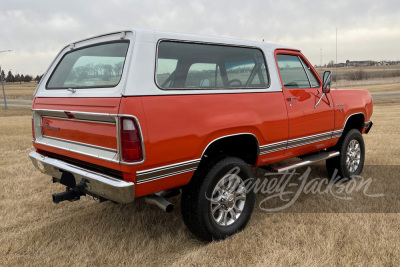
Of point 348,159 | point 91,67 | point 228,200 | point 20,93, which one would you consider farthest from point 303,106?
point 20,93

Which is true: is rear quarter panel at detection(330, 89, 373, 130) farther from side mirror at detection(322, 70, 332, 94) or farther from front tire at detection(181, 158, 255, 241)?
front tire at detection(181, 158, 255, 241)

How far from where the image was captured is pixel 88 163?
2.89m

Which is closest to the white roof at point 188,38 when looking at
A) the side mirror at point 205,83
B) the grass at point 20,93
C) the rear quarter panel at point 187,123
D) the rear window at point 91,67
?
the rear window at point 91,67

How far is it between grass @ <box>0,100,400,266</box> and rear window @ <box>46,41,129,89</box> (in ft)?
4.83

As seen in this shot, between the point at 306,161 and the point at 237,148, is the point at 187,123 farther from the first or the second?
the point at 306,161

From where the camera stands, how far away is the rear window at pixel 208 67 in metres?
2.84

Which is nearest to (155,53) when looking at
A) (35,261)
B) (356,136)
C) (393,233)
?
(35,261)

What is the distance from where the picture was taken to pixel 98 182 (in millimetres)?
2654

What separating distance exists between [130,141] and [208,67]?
122 centimetres

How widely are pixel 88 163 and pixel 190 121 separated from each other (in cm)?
Result: 96

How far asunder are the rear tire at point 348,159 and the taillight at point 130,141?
3407mm

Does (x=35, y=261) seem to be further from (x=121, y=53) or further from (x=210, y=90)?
(x=210, y=90)

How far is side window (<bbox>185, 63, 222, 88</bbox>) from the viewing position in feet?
9.84

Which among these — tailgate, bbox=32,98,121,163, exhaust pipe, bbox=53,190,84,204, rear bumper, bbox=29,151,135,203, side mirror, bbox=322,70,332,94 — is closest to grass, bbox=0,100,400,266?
exhaust pipe, bbox=53,190,84,204
